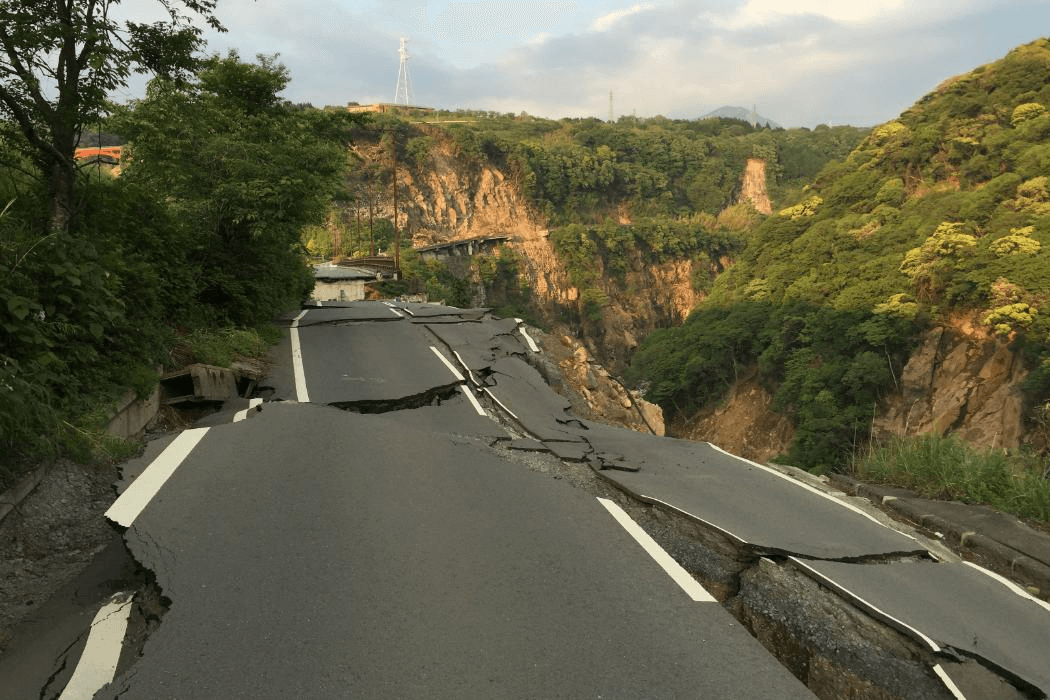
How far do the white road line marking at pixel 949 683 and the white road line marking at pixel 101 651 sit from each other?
13.5ft

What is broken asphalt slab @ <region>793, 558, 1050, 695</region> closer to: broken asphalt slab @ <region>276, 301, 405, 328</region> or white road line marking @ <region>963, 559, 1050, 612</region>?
white road line marking @ <region>963, 559, 1050, 612</region>

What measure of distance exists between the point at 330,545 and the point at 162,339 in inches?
216

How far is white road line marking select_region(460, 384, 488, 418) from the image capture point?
893 cm

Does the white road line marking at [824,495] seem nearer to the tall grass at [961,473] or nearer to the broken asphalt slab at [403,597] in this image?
the tall grass at [961,473]

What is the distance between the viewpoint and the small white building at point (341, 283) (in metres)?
37.8

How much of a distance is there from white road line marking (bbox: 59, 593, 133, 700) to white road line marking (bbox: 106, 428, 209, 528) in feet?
2.21

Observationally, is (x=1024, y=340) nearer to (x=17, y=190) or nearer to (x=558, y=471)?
(x=558, y=471)

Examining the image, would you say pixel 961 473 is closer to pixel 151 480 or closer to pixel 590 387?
pixel 151 480

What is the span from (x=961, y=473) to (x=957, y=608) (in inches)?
143

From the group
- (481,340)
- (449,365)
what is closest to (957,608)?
(449,365)

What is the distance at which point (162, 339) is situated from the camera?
26.8ft

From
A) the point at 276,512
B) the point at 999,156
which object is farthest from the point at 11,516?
the point at 999,156

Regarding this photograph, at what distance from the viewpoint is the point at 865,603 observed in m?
4.09

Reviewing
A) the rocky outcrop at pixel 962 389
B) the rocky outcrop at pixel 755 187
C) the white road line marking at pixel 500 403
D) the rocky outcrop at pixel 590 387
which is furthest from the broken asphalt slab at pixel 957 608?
the rocky outcrop at pixel 755 187
